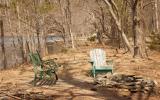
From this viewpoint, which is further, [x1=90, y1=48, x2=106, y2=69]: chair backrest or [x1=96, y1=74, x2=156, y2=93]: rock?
[x1=90, y1=48, x2=106, y2=69]: chair backrest

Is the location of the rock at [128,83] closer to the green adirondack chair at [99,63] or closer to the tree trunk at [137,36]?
the green adirondack chair at [99,63]

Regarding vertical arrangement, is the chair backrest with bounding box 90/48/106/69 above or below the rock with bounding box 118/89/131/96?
above

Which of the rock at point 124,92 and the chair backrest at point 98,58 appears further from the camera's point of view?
the chair backrest at point 98,58

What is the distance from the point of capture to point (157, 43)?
28.4 metres

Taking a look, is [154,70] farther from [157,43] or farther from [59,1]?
[59,1]

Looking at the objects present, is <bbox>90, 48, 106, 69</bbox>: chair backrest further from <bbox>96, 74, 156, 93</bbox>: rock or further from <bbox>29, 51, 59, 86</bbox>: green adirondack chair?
<bbox>96, 74, 156, 93</bbox>: rock

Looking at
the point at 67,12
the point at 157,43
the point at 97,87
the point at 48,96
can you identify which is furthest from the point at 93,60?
the point at 67,12

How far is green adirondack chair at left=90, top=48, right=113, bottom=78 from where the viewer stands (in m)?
12.2

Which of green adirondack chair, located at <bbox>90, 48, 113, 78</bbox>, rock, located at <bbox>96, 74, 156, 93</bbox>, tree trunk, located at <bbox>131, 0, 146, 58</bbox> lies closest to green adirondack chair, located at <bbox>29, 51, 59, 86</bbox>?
green adirondack chair, located at <bbox>90, 48, 113, 78</bbox>

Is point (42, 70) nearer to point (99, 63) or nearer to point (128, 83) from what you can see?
point (99, 63)

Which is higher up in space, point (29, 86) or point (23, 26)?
point (23, 26)

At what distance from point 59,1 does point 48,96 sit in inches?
1005

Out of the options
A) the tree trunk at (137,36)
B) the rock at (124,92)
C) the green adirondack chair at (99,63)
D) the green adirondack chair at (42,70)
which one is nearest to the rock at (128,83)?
the rock at (124,92)

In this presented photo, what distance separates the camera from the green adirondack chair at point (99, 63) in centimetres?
1224
